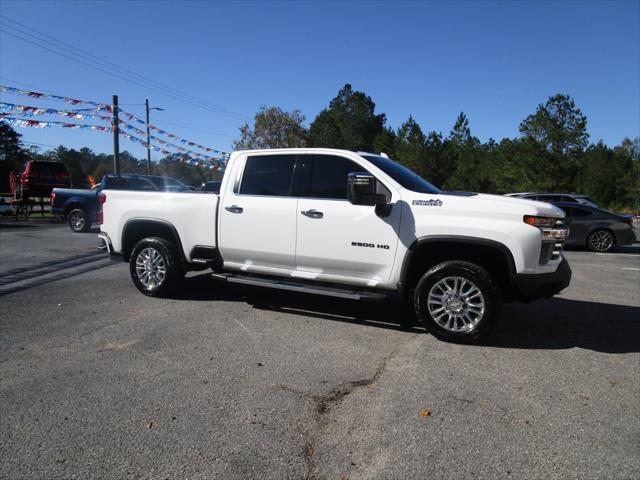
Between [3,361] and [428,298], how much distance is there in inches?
161

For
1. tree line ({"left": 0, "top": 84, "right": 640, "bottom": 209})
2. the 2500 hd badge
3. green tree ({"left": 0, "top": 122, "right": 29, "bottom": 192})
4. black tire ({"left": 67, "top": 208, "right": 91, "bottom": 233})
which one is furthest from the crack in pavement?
green tree ({"left": 0, "top": 122, "right": 29, "bottom": 192})

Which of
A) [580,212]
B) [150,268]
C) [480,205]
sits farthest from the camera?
[580,212]

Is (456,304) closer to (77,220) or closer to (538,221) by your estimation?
(538,221)

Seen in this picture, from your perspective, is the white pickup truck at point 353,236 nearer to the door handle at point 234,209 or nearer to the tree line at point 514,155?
the door handle at point 234,209

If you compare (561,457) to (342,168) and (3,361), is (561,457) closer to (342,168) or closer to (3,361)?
(342,168)

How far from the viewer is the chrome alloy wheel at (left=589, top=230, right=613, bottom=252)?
13539mm

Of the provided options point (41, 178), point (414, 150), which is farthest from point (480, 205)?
point (414, 150)

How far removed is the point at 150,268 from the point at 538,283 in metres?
4.98

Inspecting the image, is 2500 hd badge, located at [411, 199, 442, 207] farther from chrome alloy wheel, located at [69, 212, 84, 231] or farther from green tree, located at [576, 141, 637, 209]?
green tree, located at [576, 141, 637, 209]

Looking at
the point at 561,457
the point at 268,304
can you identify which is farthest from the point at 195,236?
the point at 561,457

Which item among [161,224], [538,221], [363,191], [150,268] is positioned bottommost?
[150,268]

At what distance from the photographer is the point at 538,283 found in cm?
476

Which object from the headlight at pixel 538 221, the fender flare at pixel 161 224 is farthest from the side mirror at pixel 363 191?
the fender flare at pixel 161 224

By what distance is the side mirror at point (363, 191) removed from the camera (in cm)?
502
